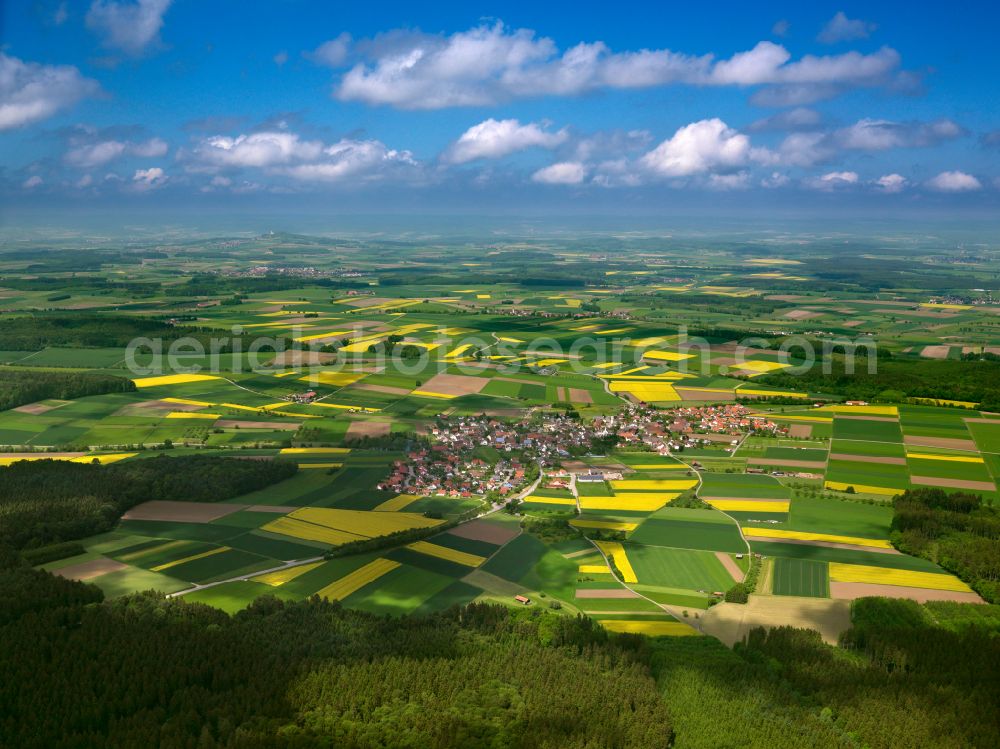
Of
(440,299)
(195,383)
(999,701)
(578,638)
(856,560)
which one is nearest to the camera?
(999,701)

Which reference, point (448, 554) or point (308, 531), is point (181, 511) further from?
point (448, 554)

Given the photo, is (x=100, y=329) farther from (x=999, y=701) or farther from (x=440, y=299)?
(x=999, y=701)

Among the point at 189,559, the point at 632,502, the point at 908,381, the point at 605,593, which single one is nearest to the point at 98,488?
the point at 189,559

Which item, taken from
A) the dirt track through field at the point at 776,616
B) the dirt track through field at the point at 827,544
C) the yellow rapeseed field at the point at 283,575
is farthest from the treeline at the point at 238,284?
the dirt track through field at the point at 776,616

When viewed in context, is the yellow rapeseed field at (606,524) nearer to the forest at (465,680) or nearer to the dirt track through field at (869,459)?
the forest at (465,680)

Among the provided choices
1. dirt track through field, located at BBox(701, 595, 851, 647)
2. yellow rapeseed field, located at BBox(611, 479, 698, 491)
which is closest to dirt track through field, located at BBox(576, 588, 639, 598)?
dirt track through field, located at BBox(701, 595, 851, 647)

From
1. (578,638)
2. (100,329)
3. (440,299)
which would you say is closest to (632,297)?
(440,299)
